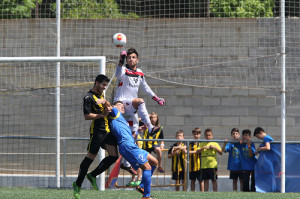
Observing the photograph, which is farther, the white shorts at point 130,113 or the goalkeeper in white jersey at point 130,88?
Answer: the white shorts at point 130,113

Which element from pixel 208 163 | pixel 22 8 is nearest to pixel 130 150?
pixel 208 163

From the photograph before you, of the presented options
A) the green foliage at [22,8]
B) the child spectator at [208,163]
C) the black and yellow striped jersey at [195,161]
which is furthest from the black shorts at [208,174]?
the green foliage at [22,8]

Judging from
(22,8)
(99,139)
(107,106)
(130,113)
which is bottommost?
(99,139)

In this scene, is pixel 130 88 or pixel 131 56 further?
pixel 130 88

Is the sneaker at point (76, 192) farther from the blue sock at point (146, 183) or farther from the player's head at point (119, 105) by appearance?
the player's head at point (119, 105)

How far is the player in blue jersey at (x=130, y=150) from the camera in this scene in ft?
26.3

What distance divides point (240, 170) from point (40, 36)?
22.8ft

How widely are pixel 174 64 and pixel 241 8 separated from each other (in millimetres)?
2434

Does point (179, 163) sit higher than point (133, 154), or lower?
lower

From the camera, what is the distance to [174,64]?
15750mm

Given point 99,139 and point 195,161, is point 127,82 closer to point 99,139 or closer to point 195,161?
point 99,139

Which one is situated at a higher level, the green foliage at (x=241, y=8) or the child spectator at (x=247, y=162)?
the green foliage at (x=241, y=8)

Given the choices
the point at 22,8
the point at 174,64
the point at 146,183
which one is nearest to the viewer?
the point at 146,183

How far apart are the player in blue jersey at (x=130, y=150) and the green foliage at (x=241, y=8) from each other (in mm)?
6893
